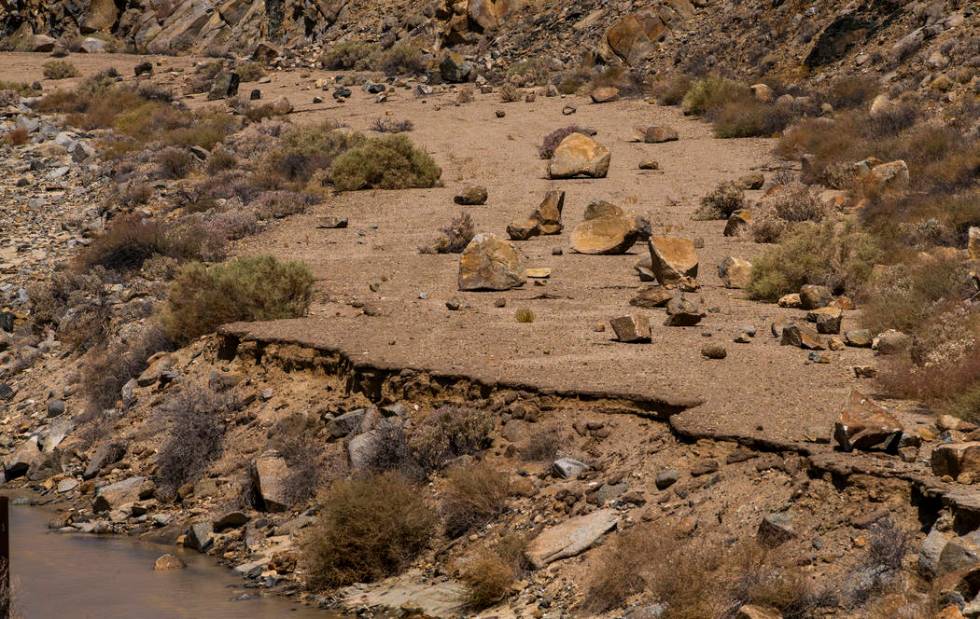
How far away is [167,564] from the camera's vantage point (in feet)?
37.5

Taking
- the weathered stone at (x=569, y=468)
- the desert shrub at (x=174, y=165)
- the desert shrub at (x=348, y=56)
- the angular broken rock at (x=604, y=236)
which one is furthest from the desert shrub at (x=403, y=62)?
the weathered stone at (x=569, y=468)

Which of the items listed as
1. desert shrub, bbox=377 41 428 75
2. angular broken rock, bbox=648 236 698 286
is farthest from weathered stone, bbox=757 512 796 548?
desert shrub, bbox=377 41 428 75

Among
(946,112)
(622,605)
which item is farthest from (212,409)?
(946,112)

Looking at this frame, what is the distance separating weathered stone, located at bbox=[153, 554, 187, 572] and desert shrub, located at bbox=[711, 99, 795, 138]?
19757 millimetres

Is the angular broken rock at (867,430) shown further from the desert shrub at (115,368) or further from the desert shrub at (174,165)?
the desert shrub at (174,165)

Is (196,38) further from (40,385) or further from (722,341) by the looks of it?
(722,341)

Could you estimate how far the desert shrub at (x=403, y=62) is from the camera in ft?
134

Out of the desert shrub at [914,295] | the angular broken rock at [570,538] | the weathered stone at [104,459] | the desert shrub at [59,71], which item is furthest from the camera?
the desert shrub at [59,71]

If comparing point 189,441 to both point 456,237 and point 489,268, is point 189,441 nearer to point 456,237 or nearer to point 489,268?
point 489,268

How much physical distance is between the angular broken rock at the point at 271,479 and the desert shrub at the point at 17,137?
2133 cm

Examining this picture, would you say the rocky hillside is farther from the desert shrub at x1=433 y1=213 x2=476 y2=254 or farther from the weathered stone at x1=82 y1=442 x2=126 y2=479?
the weathered stone at x1=82 y1=442 x2=126 y2=479

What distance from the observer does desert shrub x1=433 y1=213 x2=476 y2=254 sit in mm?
19578

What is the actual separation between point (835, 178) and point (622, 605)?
15.1 metres

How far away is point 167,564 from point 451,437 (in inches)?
106
